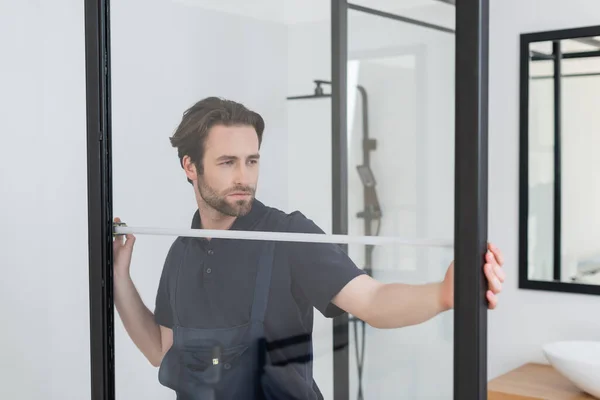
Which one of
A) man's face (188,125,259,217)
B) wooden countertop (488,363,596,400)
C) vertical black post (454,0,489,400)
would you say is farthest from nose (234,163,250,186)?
wooden countertop (488,363,596,400)

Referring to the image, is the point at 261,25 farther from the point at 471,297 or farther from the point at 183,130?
the point at 471,297

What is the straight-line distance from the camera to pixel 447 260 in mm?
1011

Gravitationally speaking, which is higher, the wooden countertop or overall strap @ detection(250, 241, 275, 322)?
overall strap @ detection(250, 241, 275, 322)

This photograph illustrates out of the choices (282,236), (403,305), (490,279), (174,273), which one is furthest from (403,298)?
(174,273)

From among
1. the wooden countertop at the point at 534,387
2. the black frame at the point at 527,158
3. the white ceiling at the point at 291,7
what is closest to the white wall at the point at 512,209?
the black frame at the point at 527,158

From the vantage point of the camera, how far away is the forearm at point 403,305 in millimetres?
1032

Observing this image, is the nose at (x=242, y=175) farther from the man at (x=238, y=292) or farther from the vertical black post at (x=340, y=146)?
the vertical black post at (x=340, y=146)

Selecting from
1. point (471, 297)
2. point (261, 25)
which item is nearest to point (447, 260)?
point (471, 297)

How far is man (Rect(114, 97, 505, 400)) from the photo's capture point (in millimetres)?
1117

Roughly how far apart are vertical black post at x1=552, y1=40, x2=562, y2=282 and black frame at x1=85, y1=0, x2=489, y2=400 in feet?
4.46

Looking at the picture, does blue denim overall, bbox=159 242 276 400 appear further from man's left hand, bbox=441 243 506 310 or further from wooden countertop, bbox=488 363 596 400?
wooden countertop, bbox=488 363 596 400

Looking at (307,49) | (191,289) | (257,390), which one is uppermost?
(307,49)

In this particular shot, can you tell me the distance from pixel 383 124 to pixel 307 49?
0.20 metres

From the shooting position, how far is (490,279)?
98 cm
